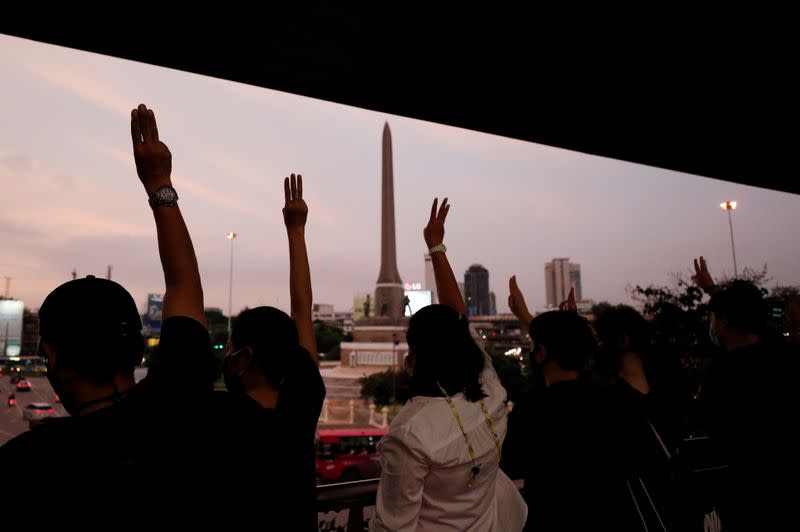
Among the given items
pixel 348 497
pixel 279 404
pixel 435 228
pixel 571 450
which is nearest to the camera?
pixel 279 404

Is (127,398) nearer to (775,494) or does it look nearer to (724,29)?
(775,494)

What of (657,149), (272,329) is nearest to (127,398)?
(272,329)

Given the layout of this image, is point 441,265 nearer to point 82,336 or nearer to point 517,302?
point 517,302

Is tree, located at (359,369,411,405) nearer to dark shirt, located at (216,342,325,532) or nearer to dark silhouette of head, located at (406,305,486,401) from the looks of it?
dark silhouette of head, located at (406,305,486,401)

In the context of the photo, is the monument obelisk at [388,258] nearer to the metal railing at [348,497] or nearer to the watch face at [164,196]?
the metal railing at [348,497]

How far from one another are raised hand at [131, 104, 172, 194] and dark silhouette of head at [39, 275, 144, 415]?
33 cm

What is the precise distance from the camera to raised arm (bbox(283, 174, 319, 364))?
173 cm

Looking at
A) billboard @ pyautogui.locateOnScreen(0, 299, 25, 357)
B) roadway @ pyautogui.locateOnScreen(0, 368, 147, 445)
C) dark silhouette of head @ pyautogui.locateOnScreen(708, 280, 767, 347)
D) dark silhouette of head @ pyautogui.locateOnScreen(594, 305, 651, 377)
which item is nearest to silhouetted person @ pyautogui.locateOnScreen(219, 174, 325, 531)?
dark silhouette of head @ pyautogui.locateOnScreen(594, 305, 651, 377)

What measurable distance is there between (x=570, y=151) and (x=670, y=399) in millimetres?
2338

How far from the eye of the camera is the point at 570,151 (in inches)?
155

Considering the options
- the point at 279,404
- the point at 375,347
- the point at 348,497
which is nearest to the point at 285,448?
the point at 279,404

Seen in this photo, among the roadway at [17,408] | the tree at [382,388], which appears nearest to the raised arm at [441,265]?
the roadway at [17,408]

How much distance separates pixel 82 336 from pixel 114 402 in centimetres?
13

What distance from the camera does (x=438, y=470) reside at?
1414mm
